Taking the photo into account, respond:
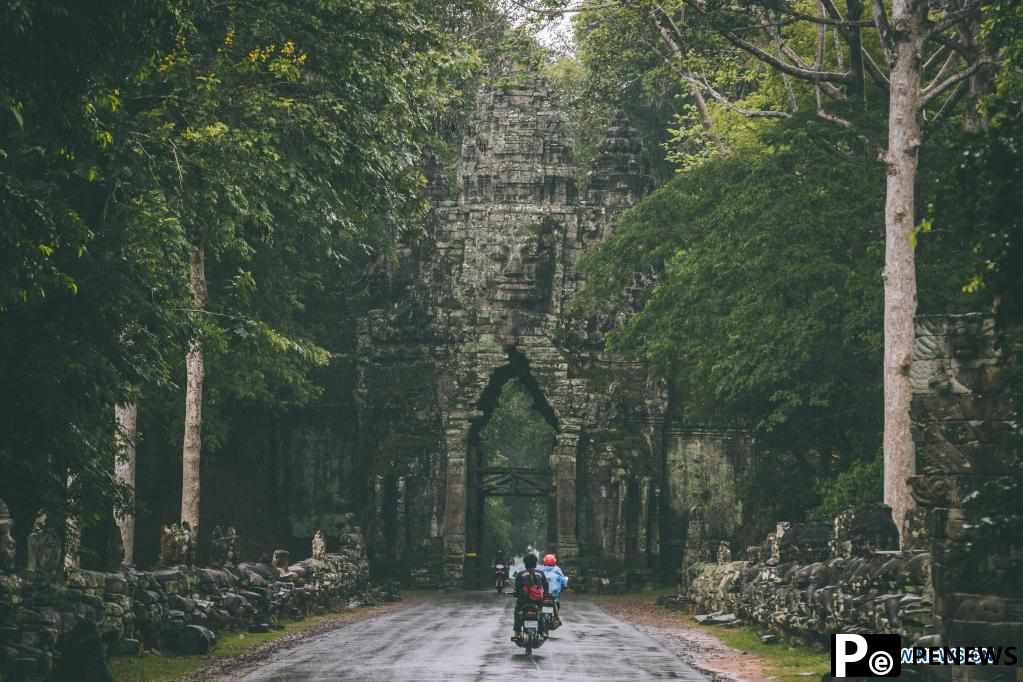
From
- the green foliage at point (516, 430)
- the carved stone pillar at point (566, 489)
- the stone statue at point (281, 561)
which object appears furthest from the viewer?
the green foliage at point (516, 430)

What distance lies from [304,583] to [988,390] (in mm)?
20355

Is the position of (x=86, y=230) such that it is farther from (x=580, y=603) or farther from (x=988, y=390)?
(x=580, y=603)

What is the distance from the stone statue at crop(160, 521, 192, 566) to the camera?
86.0 ft

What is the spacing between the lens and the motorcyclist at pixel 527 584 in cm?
2436

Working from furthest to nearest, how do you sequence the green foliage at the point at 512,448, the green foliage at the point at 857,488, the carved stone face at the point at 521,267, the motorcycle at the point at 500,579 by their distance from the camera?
the green foliage at the point at 512,448, the carved stone face at the point at 521,267, the motorcycle at the point at 500,579, the green foliage at the point at 857,488

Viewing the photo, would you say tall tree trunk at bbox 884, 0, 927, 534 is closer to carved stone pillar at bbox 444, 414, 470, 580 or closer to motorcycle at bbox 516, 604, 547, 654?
motorcycle at bbox 516, 604, 547, 654

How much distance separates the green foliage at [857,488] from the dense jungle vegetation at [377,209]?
7cm

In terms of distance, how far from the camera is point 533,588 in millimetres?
24812

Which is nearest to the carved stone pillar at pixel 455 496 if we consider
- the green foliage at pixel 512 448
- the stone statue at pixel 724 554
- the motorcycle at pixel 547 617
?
the stone statue at pixel 724 554

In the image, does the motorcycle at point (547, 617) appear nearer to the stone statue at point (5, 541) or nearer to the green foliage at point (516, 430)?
the stone statue at point (5, 541)

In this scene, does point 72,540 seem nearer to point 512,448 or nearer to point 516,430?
point 516,430

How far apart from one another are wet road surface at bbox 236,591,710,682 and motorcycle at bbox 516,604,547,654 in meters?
0.17

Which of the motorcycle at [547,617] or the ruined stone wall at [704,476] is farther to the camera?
the ruined stone wall at [704,476]

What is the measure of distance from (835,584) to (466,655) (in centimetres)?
540
